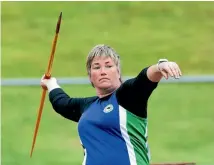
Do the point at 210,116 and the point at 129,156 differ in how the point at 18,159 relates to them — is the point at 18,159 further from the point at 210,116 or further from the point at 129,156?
the point at 129,156

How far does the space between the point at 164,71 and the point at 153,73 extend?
208 millimetres

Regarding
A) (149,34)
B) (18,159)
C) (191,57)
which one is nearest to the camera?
(18,159)

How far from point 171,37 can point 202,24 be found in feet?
1.78

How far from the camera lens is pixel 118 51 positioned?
45.1ft

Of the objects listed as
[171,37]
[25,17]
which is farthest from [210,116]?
[25,17]

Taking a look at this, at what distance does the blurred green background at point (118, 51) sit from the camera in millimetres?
10562

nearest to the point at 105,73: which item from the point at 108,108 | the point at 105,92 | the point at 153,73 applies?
the point at 105,92

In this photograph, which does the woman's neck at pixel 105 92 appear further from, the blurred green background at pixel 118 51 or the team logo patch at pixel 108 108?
the blurred green background at pixel 118 51

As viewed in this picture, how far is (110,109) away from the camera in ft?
20.0

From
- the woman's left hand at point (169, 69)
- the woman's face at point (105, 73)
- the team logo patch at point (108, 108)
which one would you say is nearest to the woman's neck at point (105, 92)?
the woman's face at point (105, 73)

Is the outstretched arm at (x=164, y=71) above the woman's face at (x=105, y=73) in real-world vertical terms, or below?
below

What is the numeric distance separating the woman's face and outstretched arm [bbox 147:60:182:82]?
1.62 ft

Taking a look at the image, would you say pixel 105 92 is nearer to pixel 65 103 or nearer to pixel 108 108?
pixel 108 108

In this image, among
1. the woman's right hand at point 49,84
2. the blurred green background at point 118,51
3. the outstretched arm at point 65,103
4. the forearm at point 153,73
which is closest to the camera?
the forearm at point 153,73
